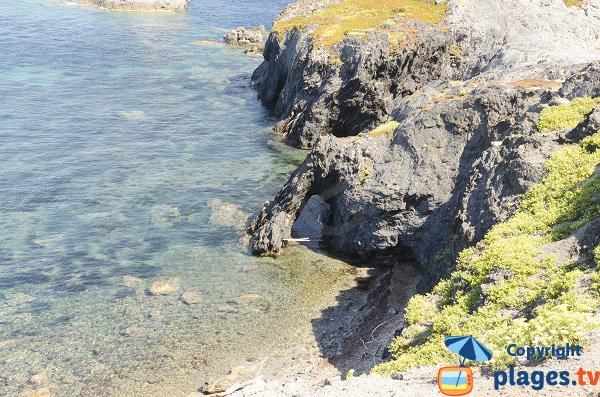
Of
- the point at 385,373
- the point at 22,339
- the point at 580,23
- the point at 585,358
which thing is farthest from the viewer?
the point at 580,23

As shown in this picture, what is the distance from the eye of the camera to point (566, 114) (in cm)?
3142

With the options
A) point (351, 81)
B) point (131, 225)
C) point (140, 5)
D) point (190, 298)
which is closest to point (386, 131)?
point (190, 298)

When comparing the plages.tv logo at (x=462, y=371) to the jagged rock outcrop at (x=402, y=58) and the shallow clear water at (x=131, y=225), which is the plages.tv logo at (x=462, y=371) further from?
the jagged rock outcrop at (x=402, y=58)

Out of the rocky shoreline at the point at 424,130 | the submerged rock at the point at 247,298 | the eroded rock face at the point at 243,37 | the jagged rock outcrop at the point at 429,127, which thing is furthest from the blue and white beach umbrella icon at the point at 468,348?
the eroded rock face at the point at 243,37

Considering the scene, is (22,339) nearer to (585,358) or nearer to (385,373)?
(385,373)

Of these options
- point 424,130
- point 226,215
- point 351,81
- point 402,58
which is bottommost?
point 226,215

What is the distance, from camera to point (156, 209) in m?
49.7

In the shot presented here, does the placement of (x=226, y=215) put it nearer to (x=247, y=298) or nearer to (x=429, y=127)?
(x=247, y=298)

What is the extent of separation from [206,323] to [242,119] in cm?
4533

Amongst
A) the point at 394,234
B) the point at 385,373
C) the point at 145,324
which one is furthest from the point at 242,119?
the point at 385,373

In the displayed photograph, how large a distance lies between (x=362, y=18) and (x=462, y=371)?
2698 inches

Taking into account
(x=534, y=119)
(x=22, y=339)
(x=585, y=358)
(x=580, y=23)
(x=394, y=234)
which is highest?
(x=580, y=23)

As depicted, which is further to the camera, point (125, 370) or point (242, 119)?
point (242, 119)

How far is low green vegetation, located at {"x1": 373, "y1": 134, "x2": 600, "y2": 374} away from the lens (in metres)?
18.7
